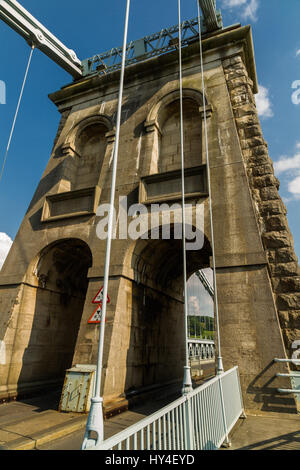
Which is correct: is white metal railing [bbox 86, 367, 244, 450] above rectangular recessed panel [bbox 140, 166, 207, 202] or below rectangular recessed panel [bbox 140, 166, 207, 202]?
below

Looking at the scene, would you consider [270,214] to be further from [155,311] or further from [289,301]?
[155,311]

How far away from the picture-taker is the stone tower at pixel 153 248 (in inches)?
268

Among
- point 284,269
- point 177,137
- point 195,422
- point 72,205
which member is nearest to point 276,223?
point 284,269

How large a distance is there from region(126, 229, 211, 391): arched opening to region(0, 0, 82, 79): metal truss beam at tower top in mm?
11508

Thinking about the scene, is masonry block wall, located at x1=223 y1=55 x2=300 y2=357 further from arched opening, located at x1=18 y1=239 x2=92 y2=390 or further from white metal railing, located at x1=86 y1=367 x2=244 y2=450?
arched opening, located at x1=18 y1=239 x2=92 y2=390

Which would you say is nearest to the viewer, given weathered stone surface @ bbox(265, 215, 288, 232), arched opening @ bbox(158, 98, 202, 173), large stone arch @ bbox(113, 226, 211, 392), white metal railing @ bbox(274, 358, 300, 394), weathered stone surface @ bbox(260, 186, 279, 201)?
white metal railing @ bbox(274, 358, 300, 394)

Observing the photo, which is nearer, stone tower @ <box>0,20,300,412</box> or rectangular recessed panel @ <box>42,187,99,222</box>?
stone tower @ <box>0,20,300,412</box>

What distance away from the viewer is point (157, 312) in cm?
1034

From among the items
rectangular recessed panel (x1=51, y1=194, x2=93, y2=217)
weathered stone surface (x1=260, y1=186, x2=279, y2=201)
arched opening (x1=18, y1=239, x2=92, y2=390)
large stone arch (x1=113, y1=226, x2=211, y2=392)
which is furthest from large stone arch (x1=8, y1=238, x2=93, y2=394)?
weathered stone surface (x1=260, y1=186, x2=279, y2=201)

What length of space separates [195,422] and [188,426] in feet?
1.15

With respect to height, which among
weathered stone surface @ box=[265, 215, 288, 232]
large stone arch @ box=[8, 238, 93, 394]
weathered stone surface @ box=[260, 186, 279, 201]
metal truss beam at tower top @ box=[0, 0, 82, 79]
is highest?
metal truss beam at tower top @ box=[0, 0, 82, 79]

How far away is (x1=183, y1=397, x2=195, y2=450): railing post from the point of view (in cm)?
319

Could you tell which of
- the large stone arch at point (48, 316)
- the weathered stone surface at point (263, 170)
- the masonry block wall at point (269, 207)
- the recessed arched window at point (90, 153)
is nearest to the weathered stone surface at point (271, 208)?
the masonry block wall at point (269, 207)
